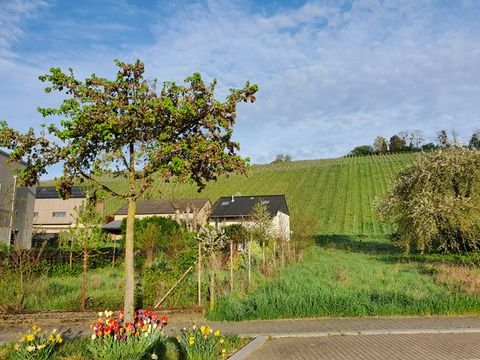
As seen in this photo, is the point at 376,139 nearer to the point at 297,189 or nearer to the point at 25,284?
the point at 297,189

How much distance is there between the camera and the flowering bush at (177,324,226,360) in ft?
20.4

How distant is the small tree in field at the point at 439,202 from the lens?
22172mm

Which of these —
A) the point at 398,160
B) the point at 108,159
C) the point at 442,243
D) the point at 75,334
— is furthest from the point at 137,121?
the point at 398,160

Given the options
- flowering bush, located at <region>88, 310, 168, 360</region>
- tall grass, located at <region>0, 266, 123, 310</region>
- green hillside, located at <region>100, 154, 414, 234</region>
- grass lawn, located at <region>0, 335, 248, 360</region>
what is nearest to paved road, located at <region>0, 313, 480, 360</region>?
grass lawn, located at <region>0, 335, 248, 360</region>

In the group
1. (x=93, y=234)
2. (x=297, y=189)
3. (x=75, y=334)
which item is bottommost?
(x=75, y=334)

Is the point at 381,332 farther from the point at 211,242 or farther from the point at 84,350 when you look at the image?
the point at 211,242

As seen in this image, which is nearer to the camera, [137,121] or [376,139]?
Answer: [137,121]

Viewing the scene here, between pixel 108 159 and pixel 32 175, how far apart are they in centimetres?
131

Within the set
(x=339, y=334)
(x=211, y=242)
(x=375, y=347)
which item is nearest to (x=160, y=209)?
(x=211, y=242)

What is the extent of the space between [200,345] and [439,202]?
803 inches

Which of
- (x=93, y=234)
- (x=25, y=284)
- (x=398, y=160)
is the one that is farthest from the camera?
(x=398, y=160)

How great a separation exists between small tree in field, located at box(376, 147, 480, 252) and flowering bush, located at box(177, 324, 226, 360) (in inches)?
737

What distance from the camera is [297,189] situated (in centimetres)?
6769

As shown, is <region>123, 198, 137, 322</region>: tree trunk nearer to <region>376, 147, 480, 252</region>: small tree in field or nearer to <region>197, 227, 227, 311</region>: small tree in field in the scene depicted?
<region>197, 227, 227, 311</region>: small tree in field
